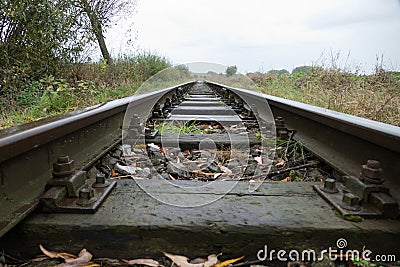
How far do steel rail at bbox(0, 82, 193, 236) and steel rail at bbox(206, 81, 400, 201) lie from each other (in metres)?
1.35

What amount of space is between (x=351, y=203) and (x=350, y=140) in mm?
598

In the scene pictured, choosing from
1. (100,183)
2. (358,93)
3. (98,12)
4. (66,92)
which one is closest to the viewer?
(100,183)

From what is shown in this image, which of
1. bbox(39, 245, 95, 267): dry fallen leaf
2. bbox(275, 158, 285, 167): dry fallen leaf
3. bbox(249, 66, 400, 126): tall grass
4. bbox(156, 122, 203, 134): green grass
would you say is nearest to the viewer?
bbox(39, 245, 95, 267): dry fallen leaf

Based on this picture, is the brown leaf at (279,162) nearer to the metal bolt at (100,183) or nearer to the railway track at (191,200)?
the railway track at (191,200)

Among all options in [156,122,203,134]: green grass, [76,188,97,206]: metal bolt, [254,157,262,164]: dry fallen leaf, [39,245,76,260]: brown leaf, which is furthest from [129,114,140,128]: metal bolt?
[39,245,76,260]: brown leaf

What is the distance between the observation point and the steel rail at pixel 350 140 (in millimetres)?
1298

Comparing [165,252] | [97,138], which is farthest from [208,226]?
[97,138]

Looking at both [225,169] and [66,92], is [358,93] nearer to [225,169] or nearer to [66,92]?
[225,169]

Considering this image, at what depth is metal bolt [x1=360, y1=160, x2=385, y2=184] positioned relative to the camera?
3.97 feet

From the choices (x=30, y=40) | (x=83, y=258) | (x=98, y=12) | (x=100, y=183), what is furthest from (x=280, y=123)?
(x=98, y=12)

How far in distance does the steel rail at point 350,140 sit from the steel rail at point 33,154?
4.43ft

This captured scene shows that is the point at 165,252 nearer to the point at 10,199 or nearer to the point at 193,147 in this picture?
the point at 10,199

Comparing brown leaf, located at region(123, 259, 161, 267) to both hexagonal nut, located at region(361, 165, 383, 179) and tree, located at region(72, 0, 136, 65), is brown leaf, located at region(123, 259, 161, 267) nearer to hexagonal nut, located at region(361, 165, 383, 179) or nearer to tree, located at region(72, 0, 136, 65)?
hexagonal nut, located at region(361, 165, 383, 179)

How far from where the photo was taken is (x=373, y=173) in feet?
3.97
